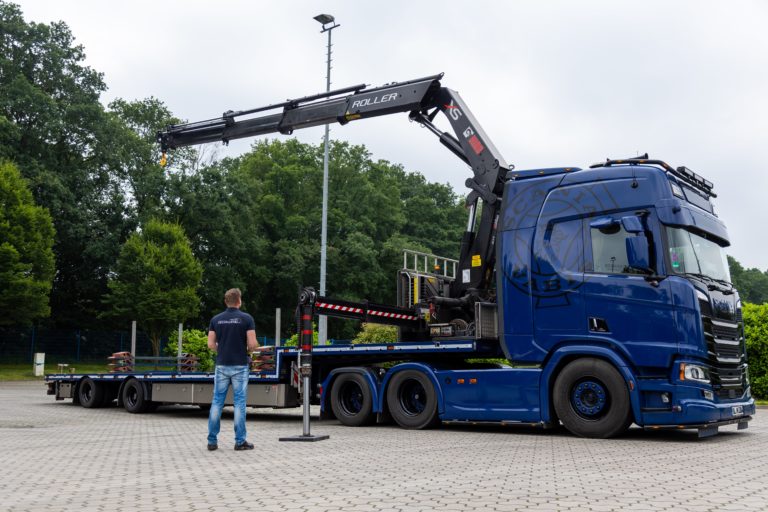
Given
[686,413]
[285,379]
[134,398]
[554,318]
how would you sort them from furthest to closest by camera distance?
[134,398], [285,379], [554,318], [686,413]

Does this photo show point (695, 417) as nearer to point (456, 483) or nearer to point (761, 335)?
point (456, 483)

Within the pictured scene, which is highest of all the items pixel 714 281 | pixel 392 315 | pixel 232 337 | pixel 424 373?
pixel 714 281

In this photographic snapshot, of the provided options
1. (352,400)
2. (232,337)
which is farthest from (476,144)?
(232,337)

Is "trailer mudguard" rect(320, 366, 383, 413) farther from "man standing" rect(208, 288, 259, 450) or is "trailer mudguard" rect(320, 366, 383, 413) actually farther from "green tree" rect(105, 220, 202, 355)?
"green tree" rect(105, 220, 202, 355)

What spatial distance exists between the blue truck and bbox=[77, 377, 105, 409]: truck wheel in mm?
5317

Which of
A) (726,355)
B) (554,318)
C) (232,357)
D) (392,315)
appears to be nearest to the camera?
(232,357)

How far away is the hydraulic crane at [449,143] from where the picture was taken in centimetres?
1320

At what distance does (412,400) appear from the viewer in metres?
13.1

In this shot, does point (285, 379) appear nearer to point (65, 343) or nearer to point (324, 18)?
point (324, 18)

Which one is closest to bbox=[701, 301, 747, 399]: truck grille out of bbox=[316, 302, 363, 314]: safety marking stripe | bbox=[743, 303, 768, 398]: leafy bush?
bbox=[316, 302, 363, 314]: safety marking stripe

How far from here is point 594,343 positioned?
10961mm

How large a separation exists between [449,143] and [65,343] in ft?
115

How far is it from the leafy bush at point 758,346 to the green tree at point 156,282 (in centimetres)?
3124

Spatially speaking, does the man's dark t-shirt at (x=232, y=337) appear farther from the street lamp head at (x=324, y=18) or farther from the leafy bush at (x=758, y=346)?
the street lamp head at (x=324, y=18)
